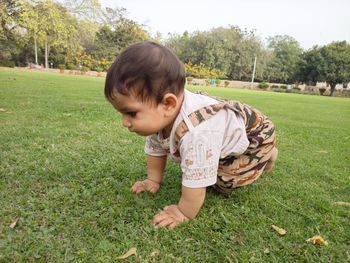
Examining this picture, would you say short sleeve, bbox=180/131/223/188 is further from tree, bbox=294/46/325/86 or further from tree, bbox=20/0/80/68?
tree, bbox=294/46/325/86

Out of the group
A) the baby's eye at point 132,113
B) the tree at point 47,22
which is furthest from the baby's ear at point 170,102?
the tree at point 47,22

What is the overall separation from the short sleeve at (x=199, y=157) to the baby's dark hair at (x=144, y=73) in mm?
277

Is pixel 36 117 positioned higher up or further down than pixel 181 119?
further down

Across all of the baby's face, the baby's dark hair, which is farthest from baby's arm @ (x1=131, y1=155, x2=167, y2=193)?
the baby's dark hair

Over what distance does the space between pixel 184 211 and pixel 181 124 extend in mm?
484

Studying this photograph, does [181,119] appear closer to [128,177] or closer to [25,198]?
[128,177]

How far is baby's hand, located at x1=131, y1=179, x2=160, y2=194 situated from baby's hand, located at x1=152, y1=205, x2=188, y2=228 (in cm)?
33

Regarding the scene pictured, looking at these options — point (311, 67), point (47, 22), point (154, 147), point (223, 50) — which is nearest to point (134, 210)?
point (154, 147)

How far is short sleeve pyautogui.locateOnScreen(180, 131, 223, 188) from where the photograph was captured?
5.44ft

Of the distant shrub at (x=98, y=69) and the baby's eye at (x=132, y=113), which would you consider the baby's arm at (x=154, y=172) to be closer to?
the baby's eye at (x=132, y=113)

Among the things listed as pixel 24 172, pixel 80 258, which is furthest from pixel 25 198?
pixel 80 258

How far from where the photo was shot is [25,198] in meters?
1.87

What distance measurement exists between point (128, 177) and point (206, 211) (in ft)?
2.35

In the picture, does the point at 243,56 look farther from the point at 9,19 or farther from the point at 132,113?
the point at 132,113
